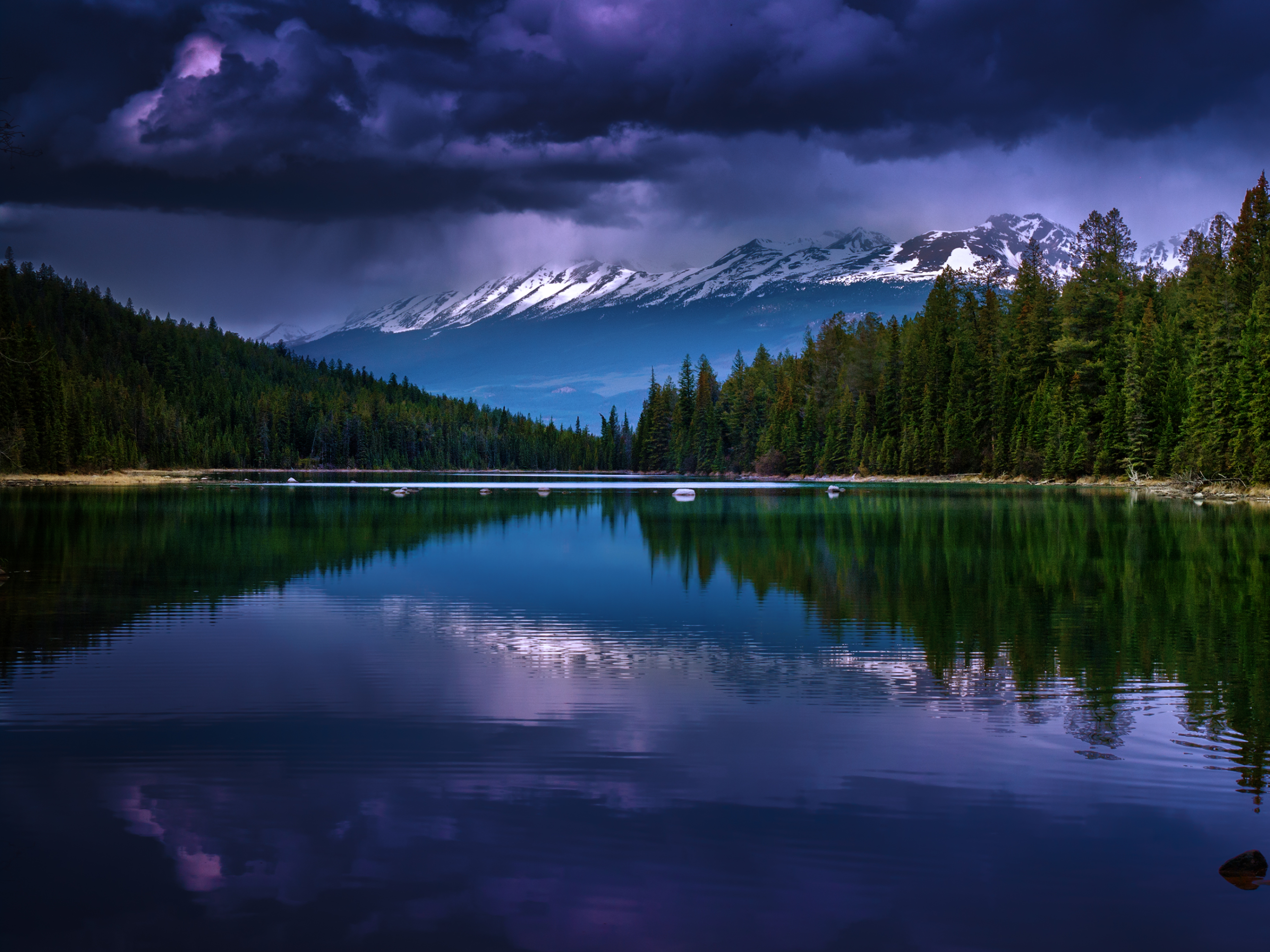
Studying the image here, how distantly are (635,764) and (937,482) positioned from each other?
106377mm

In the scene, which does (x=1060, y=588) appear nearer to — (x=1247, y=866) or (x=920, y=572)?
(x=920, y=572)

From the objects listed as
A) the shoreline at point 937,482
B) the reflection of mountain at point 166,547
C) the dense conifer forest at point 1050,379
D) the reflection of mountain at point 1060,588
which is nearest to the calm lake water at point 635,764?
the reflection of mountain at point 1060,588

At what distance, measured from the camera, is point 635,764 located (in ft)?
35.8

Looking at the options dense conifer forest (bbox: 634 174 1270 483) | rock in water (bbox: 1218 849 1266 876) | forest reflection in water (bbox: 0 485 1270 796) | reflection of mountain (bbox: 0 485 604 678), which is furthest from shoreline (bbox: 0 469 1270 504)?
rock in water (bbox: 1218 849 1266 876)

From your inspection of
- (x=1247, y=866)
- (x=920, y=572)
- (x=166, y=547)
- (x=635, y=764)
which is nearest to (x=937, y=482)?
(x=920, y=572)

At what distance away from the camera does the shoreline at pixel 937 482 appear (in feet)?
218

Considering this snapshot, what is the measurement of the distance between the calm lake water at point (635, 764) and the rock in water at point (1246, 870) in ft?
0.56

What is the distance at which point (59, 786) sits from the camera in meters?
10.1

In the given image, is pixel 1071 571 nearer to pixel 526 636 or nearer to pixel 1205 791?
pixel 526 636

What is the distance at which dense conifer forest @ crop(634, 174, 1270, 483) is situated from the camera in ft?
233

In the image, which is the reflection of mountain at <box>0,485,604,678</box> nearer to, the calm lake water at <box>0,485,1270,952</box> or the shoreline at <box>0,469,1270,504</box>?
the calm lake water at <box>0,485,1270,952</box>

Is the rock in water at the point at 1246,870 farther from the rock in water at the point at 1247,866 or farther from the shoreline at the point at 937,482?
the shoreline at the point at 937,482

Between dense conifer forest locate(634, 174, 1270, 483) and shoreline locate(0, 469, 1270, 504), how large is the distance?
1017 millimetres

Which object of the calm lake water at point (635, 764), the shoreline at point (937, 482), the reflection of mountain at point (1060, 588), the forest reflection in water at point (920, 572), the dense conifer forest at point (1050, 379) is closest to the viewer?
Result: the calm lake water at point (635, 764)
